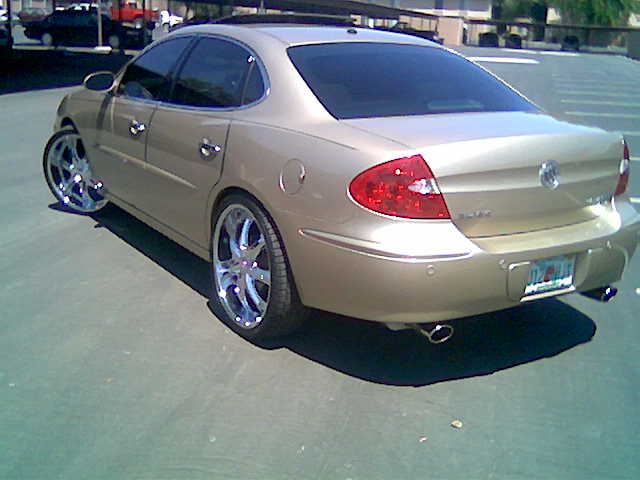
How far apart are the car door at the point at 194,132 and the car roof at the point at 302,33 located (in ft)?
0.33

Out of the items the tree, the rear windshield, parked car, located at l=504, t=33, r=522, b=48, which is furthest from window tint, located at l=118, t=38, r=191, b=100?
the tree

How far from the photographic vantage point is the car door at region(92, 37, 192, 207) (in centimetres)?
511

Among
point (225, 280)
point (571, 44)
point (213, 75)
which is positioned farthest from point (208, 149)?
point (571, 44)

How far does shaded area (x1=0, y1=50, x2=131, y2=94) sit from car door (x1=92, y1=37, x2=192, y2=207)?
1113 centimetres

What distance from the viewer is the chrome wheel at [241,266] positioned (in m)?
4.11

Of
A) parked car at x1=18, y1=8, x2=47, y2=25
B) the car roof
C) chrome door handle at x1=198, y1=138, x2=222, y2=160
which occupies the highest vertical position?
the car roof

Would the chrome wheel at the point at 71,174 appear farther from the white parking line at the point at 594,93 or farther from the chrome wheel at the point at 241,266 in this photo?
the white parking line at the point at 594,93

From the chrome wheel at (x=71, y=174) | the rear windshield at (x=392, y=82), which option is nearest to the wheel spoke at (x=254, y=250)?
the rear windshield at (x=392, y=82)

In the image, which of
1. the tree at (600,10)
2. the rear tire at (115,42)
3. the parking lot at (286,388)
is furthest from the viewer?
the tree at (600,10)

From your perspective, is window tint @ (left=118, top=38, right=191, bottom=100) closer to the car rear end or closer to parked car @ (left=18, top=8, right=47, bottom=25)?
the car rear end

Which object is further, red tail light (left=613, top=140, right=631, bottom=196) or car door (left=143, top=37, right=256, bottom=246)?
car door (left=143, top=37, right=256, bottom=246)

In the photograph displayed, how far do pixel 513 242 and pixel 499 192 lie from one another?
0.24 metres

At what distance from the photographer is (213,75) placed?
15.3 feet

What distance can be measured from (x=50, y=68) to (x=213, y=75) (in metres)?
19.0
